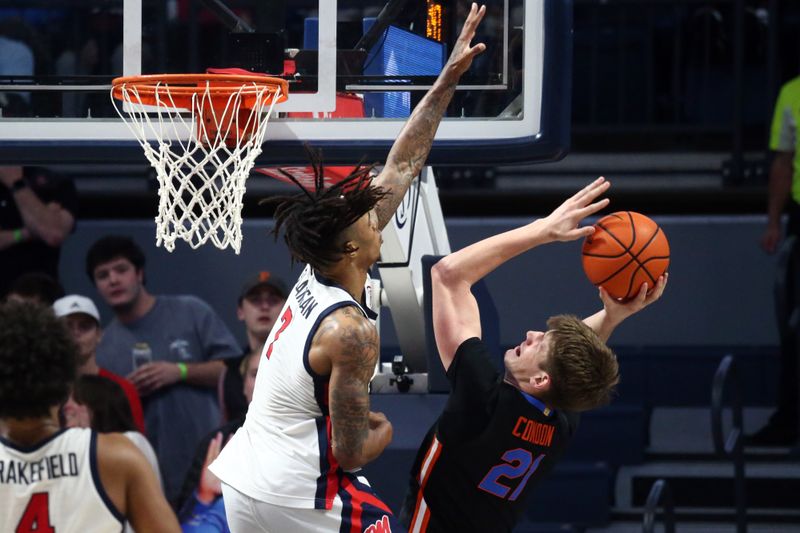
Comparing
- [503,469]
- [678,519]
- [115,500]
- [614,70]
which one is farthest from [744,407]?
[115,500]

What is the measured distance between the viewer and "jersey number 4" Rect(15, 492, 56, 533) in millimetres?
3846

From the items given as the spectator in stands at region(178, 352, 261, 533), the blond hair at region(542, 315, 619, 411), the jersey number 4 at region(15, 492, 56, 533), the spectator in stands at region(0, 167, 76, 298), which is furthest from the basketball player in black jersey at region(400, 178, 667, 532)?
the spectator in stands at region(0, 167, 76, 298)

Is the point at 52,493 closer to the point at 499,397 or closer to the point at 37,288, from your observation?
the point at 499,397

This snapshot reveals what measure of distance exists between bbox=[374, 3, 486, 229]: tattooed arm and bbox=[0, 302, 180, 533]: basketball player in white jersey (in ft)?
3.65

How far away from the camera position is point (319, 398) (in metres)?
3.94

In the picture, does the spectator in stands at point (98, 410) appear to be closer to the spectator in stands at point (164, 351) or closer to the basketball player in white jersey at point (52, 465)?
the spectator in stands at point (164, 351)

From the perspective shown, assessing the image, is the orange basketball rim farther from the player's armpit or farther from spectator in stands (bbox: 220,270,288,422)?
spectator in stands (bbox: 220,270,288,422)

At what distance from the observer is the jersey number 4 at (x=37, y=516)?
3846mm

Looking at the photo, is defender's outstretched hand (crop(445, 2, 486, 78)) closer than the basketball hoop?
Yes

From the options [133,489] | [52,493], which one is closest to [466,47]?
[133,489]

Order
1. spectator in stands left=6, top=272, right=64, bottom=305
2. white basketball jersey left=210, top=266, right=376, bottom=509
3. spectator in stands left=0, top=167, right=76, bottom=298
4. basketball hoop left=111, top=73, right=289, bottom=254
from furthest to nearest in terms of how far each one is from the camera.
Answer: spectator in stands left=0, top=167, right=76, bottom=298, spectator in stands left=6, top=272, right=64, bottom=305, basketball hoop left=111, top=73, right=289, bottom=254, white basketball jersey left=210, top=266, right=376, bottom=509

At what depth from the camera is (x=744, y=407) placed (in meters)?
8.88

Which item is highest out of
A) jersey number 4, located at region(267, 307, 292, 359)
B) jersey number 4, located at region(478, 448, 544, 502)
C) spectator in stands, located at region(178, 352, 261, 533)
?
jersey number 4, located at region(267, 307, 292, 359)

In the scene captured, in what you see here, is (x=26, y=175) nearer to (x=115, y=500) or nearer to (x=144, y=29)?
(x=144, y=29)
